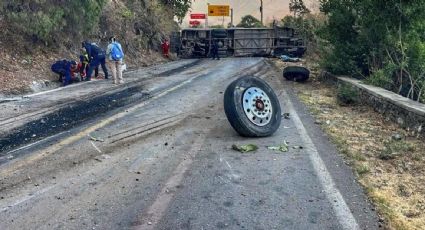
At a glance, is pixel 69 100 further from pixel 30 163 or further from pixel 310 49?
pixel 310 49

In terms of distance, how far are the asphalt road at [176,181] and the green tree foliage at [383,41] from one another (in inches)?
165

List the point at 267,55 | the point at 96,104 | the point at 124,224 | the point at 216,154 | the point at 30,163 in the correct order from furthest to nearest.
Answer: the point at 267,55 < the point at 96,104 < the point at 216,154 < the point at 30,163 < the point at 124,224

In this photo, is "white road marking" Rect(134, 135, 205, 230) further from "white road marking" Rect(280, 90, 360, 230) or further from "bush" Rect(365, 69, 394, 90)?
"bush" Rect(365, 69, 394, 90)

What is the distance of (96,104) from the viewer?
10.1 meters

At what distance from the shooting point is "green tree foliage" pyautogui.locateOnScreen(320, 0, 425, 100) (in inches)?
419

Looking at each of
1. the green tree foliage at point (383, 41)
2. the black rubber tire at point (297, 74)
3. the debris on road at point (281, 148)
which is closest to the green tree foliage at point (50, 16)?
the black rubber tire at point (297, 74)

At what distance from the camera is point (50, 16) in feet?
53.5

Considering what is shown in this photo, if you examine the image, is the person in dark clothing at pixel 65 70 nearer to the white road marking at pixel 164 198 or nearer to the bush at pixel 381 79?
the bush at pixel 381 79

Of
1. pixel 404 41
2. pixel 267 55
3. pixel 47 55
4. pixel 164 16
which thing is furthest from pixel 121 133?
pixel 164 16

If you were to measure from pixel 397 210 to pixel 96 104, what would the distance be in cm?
733

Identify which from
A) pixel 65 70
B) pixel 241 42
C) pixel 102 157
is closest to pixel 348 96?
pixel 102 157

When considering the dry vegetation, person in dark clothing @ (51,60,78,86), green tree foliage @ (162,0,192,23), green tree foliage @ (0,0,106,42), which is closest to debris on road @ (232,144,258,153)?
the dry vegetation

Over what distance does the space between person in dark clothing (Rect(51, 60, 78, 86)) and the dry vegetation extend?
7984mm

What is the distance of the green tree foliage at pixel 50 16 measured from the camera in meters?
15.4
